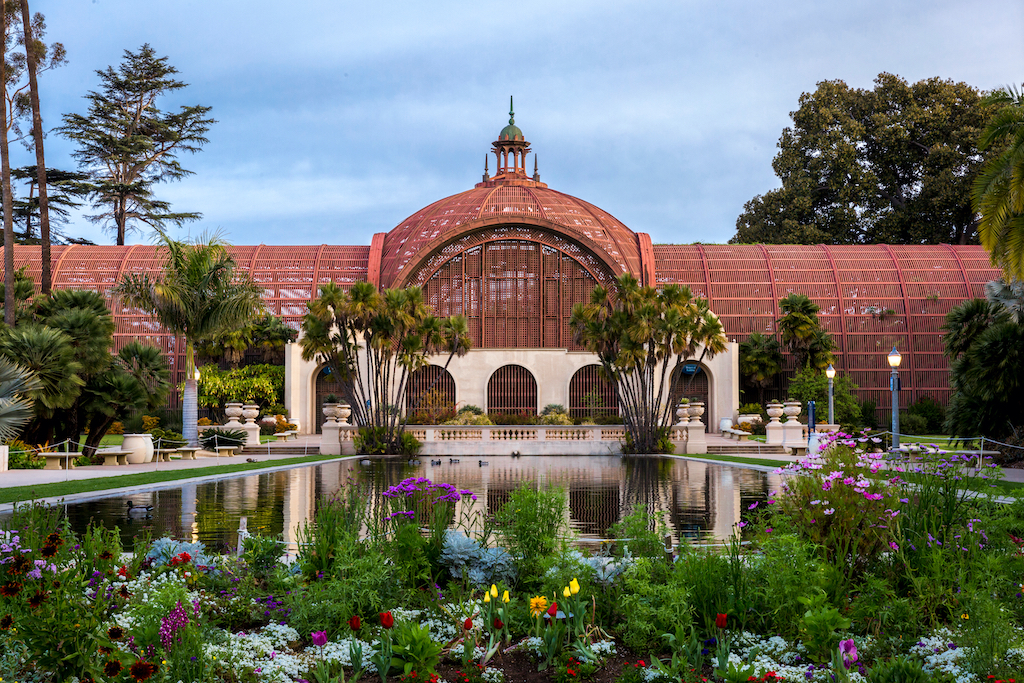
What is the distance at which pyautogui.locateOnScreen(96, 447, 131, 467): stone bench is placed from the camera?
2352cm

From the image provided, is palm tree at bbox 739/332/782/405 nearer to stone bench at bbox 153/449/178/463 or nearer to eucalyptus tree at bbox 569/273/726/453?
eucalyptus tree at bbox 569/273/726/453

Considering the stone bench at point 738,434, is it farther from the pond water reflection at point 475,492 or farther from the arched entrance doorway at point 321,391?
the arched entrance doorway at point 321,391

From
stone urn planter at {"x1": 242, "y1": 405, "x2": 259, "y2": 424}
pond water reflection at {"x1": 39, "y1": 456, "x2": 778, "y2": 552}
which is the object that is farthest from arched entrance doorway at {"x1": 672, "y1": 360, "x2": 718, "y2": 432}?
stone urn planter at {"x1": 242, "y1": 405, "x2": 259, "y2": 424}

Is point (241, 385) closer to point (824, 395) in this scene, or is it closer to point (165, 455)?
point (165, 455)

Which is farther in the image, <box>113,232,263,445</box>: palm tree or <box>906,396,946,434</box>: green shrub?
<box>906,396,946,434</box>: green shrub

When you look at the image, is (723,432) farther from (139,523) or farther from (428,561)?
(428,561)

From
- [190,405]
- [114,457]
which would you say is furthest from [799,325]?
[114,457]

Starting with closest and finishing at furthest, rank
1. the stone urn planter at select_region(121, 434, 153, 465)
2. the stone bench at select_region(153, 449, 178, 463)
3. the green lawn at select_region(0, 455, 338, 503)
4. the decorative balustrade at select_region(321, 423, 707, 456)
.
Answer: the green lawn at select_region(0, 455, 338, 503), the stone urn planter at select_region(121, 434, 153, 465), the stone bench at select_region(153, 449, 178, 463), the decorative balustrade at select_region(321, 423, 707, 456)

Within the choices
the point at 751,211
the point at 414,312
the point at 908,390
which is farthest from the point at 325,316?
the point at 751,211

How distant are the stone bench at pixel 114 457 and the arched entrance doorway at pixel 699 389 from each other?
26.6 metres

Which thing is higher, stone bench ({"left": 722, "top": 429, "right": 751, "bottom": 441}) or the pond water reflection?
the pond water reflection

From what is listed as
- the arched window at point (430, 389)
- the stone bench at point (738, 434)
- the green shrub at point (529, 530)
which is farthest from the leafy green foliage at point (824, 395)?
the green shrub at point (529, 530)

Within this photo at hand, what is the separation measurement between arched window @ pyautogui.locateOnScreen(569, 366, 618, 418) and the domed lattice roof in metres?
5.16

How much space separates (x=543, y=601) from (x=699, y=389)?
130ft
